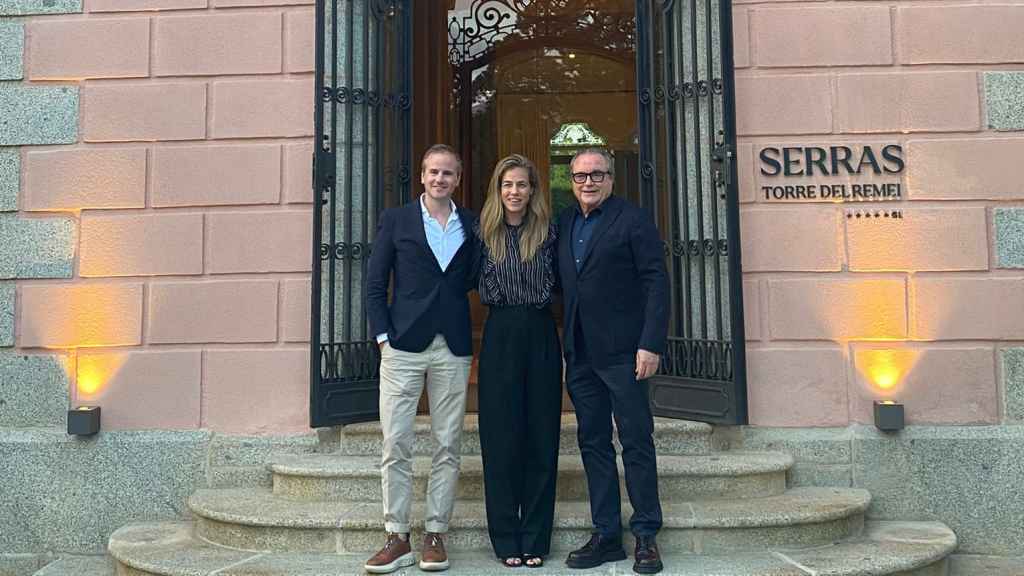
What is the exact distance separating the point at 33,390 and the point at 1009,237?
623cm

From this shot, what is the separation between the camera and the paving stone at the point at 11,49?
4918mm

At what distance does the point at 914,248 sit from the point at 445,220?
296cm

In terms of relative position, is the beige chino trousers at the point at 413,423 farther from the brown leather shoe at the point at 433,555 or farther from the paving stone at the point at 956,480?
the paving stone at the point at 956,480

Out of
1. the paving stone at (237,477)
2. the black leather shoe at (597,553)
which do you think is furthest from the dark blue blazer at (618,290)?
the paving stone at (237,477)

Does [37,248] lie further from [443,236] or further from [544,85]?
[544,85]

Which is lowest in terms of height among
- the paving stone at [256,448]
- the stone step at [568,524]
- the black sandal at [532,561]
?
the black sandal at [532,561]

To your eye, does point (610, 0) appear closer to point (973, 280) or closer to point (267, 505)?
point (973, 280)

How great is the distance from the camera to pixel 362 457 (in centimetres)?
454

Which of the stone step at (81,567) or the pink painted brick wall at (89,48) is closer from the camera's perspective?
the stone step at (81,567)

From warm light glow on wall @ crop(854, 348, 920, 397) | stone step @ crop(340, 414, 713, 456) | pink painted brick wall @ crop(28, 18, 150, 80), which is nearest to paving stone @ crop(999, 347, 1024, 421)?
warm light glow on wall @ crop(854, 348, 920, 397)

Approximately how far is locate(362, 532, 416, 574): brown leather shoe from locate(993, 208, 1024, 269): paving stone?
12.7 ft

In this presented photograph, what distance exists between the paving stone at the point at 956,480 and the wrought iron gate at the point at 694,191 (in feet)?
2.92

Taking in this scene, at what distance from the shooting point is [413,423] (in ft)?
11.6

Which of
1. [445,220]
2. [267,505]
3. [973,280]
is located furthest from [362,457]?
[973,280]
